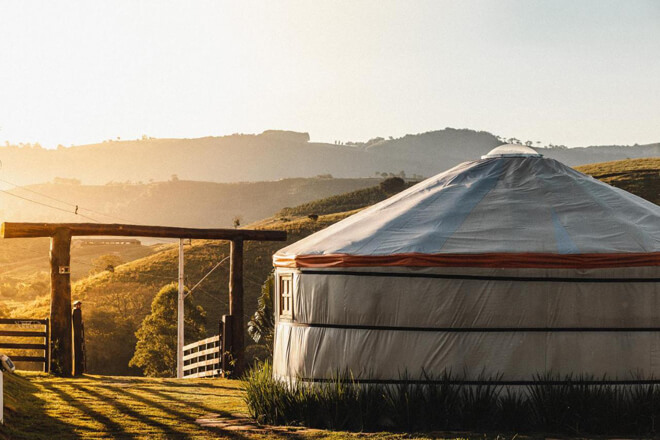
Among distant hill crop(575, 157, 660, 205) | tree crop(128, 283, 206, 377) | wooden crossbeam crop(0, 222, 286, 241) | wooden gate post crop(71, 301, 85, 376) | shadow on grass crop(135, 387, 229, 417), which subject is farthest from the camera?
distant hill crop(575, 157, 660, 205)

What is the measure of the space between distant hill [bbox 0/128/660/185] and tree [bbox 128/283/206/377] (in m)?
130

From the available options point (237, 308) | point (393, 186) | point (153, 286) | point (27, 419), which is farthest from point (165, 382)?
point (393, 186)

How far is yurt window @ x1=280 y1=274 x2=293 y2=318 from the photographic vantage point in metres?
8.55

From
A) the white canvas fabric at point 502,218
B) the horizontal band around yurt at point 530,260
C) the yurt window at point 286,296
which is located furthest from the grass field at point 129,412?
the white canvas fabric at point 502,218

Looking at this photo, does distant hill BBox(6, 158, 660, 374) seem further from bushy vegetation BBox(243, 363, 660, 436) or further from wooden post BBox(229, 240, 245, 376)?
bushy vegetation BBox(243, 363, 660, 436)

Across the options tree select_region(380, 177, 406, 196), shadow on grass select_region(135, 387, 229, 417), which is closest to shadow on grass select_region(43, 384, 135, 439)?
shadow on grass select_region(135, 387, 229, 417)

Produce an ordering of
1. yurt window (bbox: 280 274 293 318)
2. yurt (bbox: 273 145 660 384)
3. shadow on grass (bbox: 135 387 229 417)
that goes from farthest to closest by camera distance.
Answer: shadow on grass (bbox: 135 387 229 417), yurt window (bbox: 280 274 293 318), yurt (bbox: 273 145 660 384)

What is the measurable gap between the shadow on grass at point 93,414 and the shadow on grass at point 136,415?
0.27 m

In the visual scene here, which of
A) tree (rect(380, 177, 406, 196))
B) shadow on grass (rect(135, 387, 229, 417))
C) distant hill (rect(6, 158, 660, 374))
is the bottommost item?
distant hill (rect(6, 158, 660, 374))

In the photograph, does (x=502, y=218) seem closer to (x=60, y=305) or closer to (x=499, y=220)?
(x=499, y=220)

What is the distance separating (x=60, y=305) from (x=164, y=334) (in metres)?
10.5

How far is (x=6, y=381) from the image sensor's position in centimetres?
970

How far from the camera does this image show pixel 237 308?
13.9m

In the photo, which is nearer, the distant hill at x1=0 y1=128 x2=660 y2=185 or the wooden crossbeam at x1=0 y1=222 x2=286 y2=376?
the wooden crossbeam at x1=0 y1=222 x2=286 y2=376
